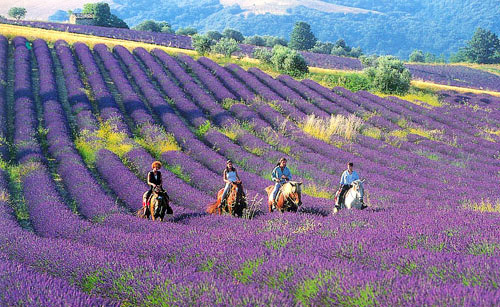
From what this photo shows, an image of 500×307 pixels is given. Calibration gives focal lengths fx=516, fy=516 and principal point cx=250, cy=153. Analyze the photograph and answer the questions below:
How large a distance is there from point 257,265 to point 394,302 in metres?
1.79

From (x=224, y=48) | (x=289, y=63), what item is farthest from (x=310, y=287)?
(x=224, y=48)

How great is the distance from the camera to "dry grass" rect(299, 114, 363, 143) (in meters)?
21.1

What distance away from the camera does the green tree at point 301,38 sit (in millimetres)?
82188

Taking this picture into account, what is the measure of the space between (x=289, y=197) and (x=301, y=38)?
2993 inches

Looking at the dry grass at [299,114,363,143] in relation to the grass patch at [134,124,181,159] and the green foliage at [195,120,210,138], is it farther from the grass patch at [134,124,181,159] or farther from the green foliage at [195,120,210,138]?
the grass patch at [134,124,181,159]

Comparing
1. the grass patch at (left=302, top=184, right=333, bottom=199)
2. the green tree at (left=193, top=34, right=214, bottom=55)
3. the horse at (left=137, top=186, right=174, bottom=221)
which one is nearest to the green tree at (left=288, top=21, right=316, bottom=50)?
the green tree at (left=193, top=34, right=214, bottom=55)

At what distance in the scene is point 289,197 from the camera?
10.2 m

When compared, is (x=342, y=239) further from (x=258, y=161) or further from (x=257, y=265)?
(x=258, y=161)

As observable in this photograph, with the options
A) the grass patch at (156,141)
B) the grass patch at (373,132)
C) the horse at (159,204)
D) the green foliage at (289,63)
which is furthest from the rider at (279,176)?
the green foliage at (289,63)

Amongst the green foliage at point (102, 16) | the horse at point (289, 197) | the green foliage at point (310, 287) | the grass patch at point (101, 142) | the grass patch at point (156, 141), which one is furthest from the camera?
the green foliage at point (102, 16)

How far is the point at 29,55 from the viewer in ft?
99.0

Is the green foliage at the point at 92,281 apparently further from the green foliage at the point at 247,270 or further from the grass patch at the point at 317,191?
the grass patch at the point at 317,191

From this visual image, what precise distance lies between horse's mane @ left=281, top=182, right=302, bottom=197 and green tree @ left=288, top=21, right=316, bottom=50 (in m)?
73.8

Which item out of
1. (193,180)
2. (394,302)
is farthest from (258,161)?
(394,302)
